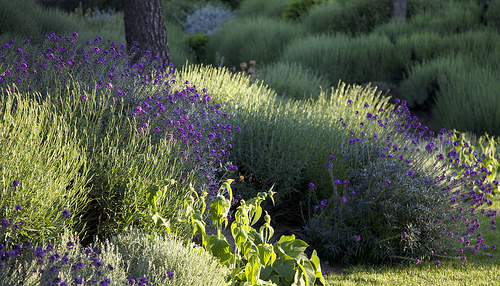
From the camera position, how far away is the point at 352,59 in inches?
392

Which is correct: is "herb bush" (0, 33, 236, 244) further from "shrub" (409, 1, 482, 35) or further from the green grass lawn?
"shrub" (409, 1, 482, 35)

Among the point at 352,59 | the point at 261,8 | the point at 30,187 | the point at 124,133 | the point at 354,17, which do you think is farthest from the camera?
the point at 261,8

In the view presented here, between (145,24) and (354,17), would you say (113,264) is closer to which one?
(145,24)

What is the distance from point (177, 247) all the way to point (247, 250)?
0.37 meters

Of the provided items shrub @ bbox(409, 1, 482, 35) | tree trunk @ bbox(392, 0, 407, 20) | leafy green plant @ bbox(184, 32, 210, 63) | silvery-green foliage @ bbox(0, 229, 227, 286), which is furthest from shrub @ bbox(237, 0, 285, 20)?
silvery-green foliage @ bbox(0, 229, 227, 286)

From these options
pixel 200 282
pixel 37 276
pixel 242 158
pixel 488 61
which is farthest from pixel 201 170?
pixel 488 61

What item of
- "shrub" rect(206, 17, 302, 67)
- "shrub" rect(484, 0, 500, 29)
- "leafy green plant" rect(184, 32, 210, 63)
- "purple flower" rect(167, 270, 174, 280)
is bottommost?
"leafy green plant" rect(184, 32, 210, 63)

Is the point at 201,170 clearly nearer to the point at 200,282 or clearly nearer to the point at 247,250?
the point at 247,250

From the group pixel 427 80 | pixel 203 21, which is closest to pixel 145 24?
pixel 427 80

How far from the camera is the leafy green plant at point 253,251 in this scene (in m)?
2.35

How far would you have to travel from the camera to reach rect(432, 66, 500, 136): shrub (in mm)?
7262

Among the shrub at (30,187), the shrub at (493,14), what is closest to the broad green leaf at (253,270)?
the shrub at (30,187)

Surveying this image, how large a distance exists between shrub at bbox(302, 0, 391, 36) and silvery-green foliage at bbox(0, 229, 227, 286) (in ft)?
35.7

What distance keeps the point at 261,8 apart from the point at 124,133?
49.8 ft
